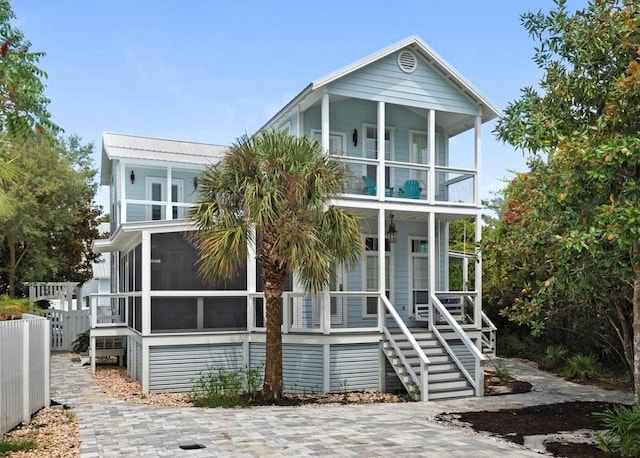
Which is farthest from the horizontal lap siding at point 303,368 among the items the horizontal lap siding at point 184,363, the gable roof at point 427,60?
the gable roof at point 427,60

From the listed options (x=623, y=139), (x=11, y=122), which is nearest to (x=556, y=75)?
(x=623, y=139)

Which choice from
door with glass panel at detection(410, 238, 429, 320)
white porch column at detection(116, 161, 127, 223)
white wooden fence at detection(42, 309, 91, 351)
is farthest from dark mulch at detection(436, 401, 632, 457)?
white wooden fence at detection(42, 309, 91, 351)

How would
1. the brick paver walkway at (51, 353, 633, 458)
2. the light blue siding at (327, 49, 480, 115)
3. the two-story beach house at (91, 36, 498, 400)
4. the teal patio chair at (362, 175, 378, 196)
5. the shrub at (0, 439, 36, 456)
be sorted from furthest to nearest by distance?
the teal patio chair at (362, 175, 378, 196) < the light blue siding at (327, 49, 480, 115) < the two-story beach house at (91, 36, 498, 400) < the brick paver walkway at (51, 353, 633, 458) < the shrub at (0, 439, 36, 456)

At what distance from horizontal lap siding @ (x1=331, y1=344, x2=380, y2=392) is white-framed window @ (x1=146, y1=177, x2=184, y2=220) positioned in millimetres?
8710

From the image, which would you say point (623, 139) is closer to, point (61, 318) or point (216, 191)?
point (216, 191)

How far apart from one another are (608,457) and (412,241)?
8804 millimetres

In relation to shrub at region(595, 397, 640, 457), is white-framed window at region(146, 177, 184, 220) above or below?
above

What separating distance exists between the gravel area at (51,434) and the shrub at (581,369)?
39.4 feet

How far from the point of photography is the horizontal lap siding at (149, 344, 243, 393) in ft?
42.4

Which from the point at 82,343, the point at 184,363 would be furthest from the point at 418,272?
the point at 82,343

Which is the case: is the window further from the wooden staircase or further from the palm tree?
the palm tree

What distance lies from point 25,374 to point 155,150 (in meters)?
11.7

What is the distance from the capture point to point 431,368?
41.7 ft

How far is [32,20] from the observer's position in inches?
464
